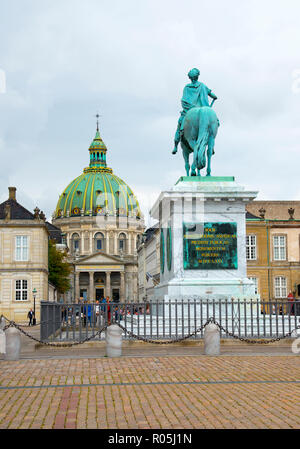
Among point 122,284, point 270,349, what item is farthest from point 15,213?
point 122,284

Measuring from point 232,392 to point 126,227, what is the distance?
158389mm

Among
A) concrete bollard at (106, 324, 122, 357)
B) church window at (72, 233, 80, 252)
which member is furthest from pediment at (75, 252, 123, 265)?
concrete bollard at (106, 324, 122, 357)

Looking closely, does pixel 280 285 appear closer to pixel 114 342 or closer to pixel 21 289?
pixel 21 289

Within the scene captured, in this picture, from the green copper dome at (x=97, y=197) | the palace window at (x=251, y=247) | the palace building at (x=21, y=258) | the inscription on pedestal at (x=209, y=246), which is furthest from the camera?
the green copper dome at (x=97, y=197)

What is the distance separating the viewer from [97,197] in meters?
172

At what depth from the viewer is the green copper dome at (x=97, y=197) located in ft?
559

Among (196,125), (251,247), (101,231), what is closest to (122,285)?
(101,231)

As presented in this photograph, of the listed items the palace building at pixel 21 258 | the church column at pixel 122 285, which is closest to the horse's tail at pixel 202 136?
the palace building at pixel 21 258

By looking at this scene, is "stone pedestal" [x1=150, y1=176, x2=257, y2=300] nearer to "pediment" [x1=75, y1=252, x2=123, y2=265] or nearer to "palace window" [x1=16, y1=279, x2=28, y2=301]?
"palace window" [x1=16, y1=279, x2=28, y2=301]

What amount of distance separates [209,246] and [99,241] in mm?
148812

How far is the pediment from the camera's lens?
493 feet

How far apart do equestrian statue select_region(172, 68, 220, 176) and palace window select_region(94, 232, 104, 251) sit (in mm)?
145611

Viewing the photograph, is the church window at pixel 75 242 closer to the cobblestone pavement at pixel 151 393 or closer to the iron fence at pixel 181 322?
the iron fence at pixel 181 322

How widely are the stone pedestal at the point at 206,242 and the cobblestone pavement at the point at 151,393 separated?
4105 millimetres
